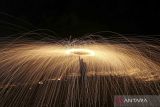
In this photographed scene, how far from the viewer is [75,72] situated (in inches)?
Result: 225

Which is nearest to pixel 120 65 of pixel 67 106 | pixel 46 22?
pixel 67 106

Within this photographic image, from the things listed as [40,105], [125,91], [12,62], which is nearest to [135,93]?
[125,91]

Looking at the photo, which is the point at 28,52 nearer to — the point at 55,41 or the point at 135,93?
the point at 55,41

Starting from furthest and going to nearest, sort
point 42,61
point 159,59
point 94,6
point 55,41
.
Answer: point 94,6 < point 42,61 < point 159,59 < point 55,41

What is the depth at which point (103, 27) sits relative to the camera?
19.2ft

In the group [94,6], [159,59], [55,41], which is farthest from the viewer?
[94,6]

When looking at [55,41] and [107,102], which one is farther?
[107,102]

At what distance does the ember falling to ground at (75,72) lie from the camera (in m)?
5.10

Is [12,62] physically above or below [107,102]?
above

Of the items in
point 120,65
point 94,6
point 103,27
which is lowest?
point 120,65

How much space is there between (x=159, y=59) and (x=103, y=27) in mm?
1149

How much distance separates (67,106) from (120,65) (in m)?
1.14

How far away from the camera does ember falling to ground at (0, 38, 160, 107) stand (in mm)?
5102

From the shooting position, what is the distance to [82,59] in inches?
213
